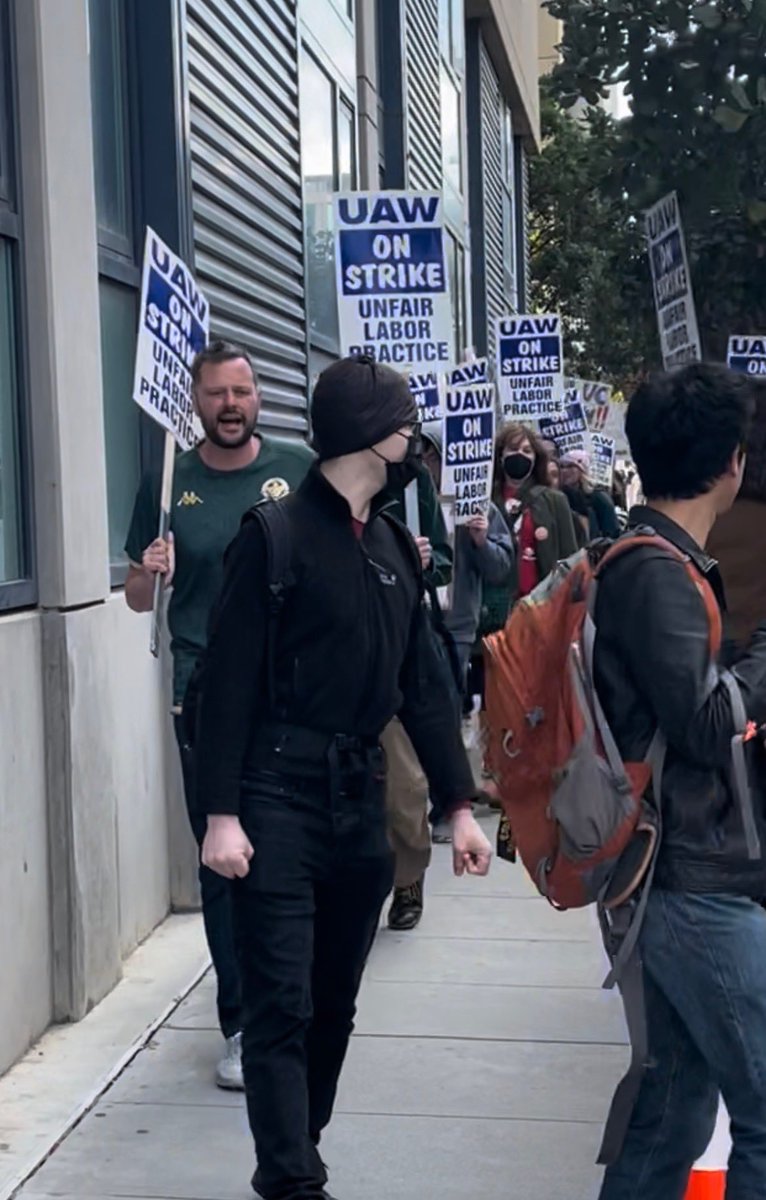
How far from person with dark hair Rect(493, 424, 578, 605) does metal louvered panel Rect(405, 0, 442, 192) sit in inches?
257

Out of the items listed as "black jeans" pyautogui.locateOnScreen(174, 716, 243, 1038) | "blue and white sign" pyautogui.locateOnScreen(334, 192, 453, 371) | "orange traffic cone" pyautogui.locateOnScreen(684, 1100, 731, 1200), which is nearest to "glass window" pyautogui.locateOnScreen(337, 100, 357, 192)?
"blue and white sign" pyautogui.locateOnScreen(334, 192, 453, 371)

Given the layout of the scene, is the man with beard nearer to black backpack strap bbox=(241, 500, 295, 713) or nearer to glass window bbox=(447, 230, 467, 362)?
black backpack strap bbox=(241, 500, 295, 713)

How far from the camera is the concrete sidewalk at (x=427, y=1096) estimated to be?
4695mm

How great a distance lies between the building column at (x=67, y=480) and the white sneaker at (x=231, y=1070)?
0.72 meters

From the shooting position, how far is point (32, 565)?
590 cm

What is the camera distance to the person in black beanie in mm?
4062

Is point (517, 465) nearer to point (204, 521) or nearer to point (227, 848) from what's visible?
point (204, 521)

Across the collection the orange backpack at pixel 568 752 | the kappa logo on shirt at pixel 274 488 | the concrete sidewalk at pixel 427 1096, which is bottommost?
the concrete sidewalk at pixel 427 1096

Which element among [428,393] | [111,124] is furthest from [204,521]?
[428,393]

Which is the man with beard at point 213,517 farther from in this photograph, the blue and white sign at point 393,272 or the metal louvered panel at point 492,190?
the metal louvered panel at point 492,190

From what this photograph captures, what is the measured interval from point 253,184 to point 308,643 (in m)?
6.13

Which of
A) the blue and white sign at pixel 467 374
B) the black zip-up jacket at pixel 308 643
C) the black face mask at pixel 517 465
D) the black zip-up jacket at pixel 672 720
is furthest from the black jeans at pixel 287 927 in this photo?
the blue and white sign at pixel 467 374

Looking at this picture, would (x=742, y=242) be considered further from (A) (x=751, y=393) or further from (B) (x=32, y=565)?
(A) (x=751, y=393)

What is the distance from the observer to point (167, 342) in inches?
237
